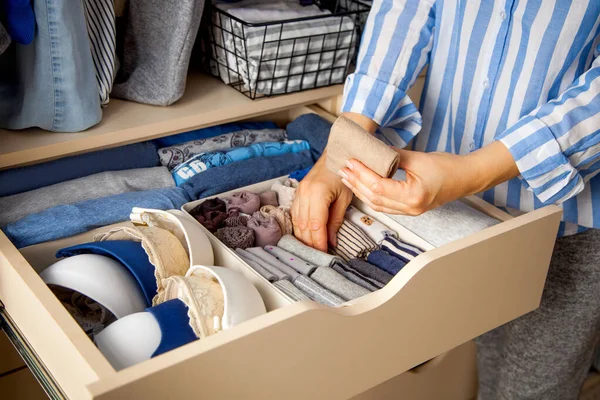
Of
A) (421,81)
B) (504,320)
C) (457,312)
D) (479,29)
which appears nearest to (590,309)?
(504,320)

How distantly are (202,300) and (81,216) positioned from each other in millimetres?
310

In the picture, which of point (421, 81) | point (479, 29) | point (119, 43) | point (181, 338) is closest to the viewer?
point (181, 338)

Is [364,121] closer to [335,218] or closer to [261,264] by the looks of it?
[335,218]

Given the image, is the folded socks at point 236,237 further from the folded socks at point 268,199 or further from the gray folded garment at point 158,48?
the gray folded garment at point 158,48

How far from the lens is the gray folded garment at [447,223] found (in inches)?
37.4

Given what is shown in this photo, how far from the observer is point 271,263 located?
2.92 feet

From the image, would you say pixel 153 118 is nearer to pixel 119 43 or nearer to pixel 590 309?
pixel 119 43

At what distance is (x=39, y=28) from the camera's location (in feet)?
3.07

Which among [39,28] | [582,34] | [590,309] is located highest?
[582,34]

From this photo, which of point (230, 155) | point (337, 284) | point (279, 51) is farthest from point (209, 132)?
point (337, 284)

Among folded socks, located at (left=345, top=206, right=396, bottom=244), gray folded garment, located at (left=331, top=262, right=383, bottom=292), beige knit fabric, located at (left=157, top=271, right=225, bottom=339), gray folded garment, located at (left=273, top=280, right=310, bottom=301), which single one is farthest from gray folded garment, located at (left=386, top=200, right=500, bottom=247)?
beige knit fabric, located at (left=157, top=271, right=225, bottom=339)

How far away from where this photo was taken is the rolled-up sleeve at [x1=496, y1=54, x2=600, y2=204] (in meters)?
0.88

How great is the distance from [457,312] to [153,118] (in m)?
0.58

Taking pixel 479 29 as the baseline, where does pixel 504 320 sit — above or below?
below
